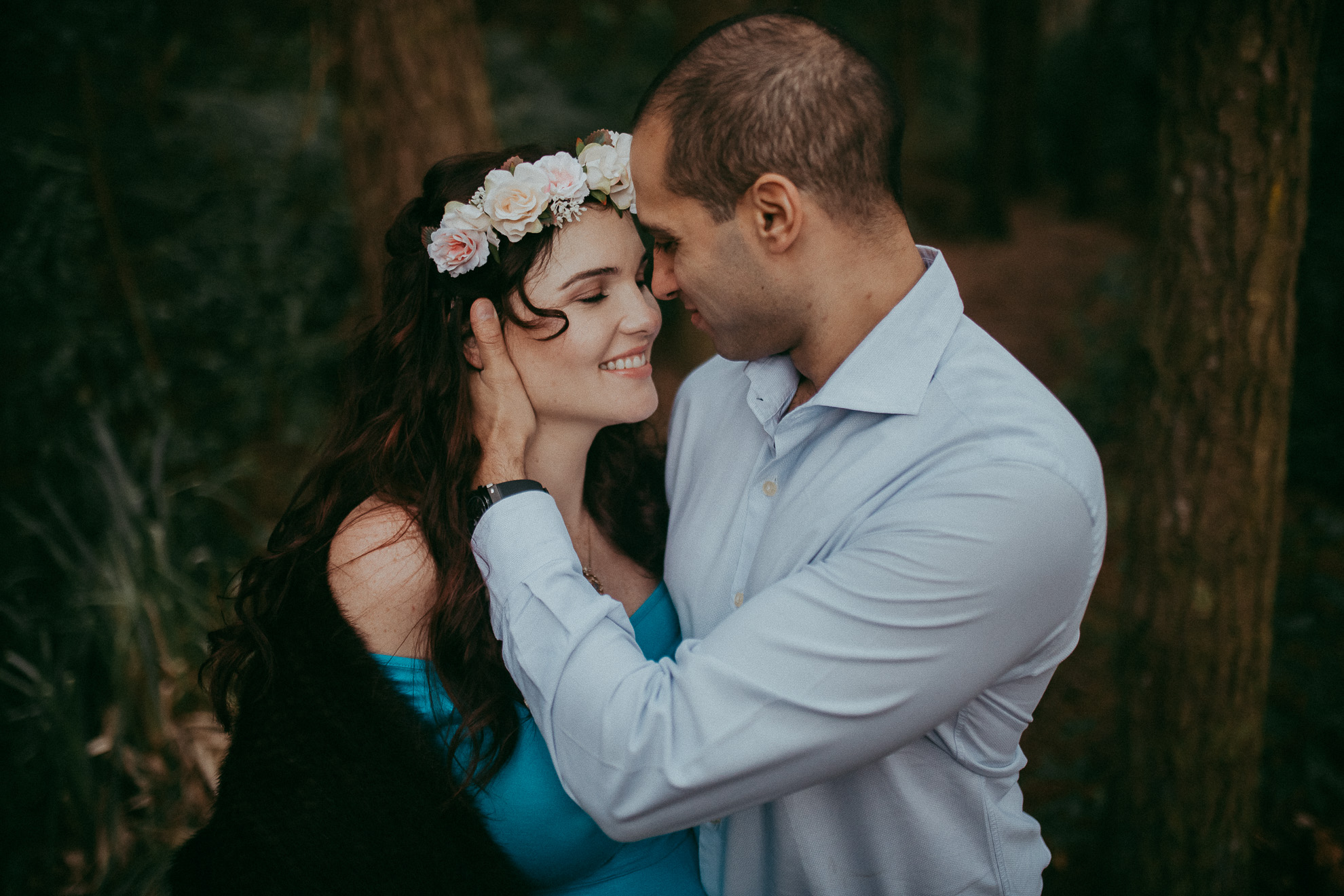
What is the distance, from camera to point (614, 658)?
1412 mm

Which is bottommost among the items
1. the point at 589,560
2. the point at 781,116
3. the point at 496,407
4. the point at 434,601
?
the point at 589,560

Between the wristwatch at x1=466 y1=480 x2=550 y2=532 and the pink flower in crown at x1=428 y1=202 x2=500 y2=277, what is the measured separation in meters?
0.57

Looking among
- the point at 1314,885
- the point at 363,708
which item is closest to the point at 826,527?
the point at 363,708

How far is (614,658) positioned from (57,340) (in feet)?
15.2

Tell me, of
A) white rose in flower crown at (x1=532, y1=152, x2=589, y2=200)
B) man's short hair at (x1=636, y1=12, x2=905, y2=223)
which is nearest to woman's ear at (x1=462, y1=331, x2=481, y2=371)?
white rose in flower crown at (x1=532, y1=152, x2=589, y2=200)

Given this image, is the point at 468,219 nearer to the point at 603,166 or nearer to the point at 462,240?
the point at 462,240

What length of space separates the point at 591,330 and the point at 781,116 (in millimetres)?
696

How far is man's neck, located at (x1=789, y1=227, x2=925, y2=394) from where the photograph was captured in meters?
1.69

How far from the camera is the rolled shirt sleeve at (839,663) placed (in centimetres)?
131

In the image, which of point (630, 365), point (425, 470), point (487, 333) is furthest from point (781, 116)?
point (425, 470)

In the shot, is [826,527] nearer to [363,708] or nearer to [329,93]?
[363,708]

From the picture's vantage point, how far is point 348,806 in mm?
1772

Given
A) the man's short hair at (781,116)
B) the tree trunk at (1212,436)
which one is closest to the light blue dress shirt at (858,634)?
the man's short hair at (781,116)

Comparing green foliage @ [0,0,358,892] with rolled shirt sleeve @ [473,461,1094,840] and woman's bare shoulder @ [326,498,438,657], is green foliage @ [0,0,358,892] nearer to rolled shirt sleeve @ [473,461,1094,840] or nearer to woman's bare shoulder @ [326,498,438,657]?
woman's bare shoulder @ [326,498,438,657]
